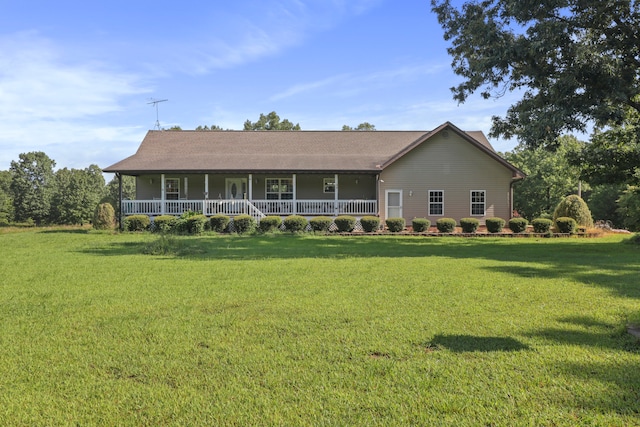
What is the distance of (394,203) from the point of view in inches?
964

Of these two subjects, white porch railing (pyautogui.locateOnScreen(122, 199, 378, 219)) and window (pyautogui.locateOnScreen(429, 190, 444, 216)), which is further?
window (pyautogui.locateOnScreen(429, 190, 444, 216))

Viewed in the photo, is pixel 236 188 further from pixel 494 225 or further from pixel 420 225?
pixel 494 225

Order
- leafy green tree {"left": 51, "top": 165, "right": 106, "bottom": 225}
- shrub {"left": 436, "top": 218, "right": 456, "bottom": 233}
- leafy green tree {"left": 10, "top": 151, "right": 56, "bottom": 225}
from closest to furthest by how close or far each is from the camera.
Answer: shrub {"left": 436, "top": 218, "right": 456, "bottom": 233} < leafy green tree {"left": 51, "top": 165, "right": 106, "bottom": 225} < leafy green tree {"left": 10, "top": 151, "right": 56, "bottom": 225}

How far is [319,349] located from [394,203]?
67.7 feet

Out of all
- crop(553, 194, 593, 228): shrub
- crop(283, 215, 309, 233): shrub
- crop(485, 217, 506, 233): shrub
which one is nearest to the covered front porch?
crop(283, 215, 309, 233): shrub

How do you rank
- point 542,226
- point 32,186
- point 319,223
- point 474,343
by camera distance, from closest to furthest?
point 474,343 → point 542,226 → point 319,223 → point 32,186

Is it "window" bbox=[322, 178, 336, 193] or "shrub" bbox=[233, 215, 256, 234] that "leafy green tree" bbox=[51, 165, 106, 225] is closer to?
"window" bbox=[322, 178, 336, 193]

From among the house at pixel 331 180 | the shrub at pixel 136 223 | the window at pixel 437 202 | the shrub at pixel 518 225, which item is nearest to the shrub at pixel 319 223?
the house at pixel 331 180

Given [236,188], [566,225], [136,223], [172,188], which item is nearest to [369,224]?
[236,188]

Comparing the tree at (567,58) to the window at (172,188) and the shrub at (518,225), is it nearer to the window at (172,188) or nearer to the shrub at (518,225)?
the shrub at (518,225)

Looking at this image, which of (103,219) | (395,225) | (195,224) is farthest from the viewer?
(103,219)

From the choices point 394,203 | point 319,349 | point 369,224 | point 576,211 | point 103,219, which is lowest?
point 319,349

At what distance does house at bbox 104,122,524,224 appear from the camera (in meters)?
23.6

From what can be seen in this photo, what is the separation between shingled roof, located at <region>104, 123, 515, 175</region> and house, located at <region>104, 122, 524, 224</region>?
60 mm
